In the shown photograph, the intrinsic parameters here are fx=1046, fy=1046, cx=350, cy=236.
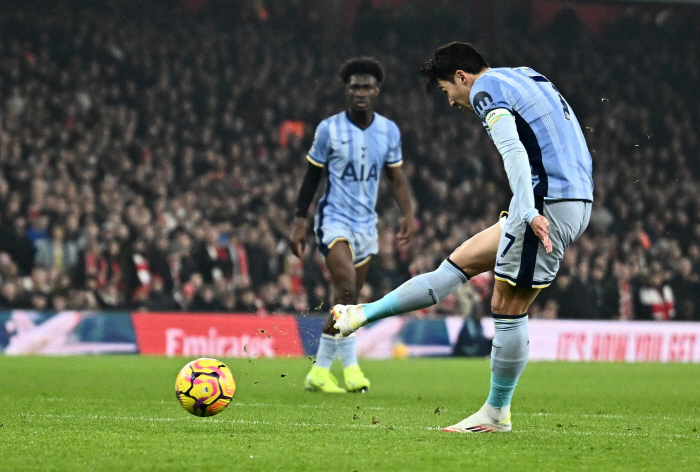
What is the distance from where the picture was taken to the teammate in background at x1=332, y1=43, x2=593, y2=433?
16.3 feet

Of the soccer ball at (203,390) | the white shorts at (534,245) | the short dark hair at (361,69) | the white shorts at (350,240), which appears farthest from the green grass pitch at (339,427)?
the short dark hair at (361,69)

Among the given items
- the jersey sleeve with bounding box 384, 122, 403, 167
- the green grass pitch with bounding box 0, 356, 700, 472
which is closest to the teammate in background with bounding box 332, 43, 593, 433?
the green grass pitch with bounding box 0, 356, 700, 472

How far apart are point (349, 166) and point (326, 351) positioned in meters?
1.49

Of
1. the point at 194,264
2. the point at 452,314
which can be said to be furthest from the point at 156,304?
the point at 452,314

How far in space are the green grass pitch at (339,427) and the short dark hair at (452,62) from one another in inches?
70.2

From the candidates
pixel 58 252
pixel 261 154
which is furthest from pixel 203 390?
pixel 261 154

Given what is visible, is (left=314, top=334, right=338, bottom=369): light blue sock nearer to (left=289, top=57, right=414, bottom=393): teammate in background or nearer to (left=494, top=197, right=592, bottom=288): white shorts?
(left=289, top=57, right=414, bottom=393): teammate in background

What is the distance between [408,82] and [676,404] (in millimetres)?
15977

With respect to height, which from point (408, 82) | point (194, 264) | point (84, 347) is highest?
point (408, 82)

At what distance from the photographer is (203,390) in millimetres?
5219

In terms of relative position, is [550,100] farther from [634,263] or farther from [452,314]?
[634,263]

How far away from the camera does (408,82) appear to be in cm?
2261

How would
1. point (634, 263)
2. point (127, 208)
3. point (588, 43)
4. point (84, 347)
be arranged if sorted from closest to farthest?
point (84, 347)
point (127, 208)
point (634, 263)
point (588, 43)

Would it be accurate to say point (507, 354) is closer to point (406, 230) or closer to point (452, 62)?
point (452, 62)
